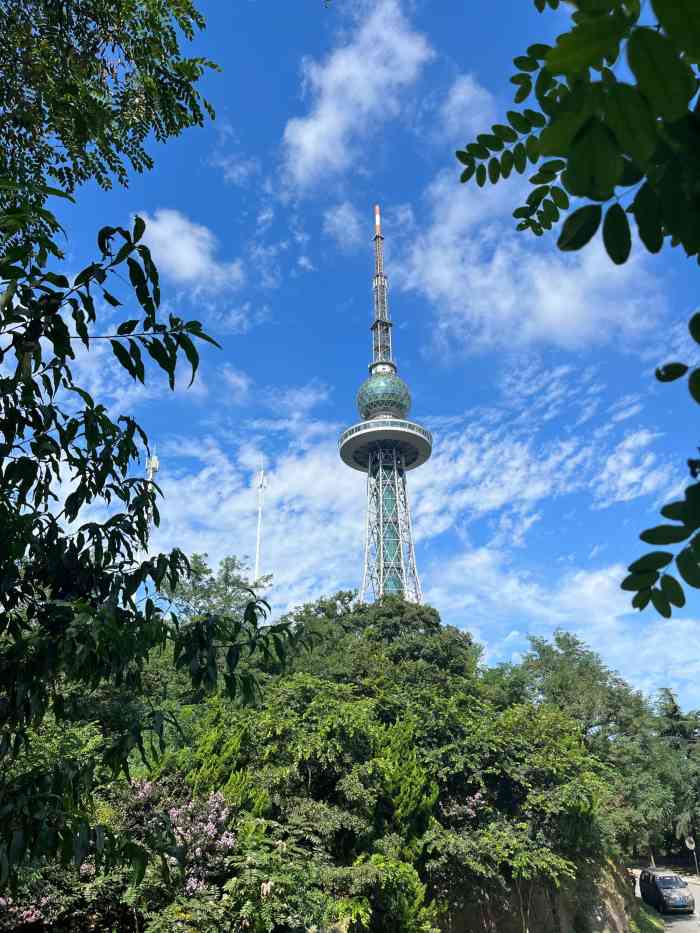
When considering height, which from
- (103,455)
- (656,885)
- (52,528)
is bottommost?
(656,885)

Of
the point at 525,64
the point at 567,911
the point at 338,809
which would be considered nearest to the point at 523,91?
the point at 525,64

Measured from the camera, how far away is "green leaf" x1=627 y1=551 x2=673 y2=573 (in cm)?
93

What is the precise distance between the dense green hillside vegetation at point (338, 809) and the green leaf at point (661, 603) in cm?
272

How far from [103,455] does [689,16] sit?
256cm

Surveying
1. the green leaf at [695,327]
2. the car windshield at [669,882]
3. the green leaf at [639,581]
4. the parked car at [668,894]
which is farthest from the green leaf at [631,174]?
the car windshield at [669,882]

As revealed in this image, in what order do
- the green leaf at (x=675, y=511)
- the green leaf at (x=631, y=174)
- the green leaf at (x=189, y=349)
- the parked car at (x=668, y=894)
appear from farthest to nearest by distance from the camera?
the parked car at (x=668, y=894) → the green leaf at (x=189, y=349) → the green leaf at (x=675, y=511) → the green leaf at (x=631, y=174)

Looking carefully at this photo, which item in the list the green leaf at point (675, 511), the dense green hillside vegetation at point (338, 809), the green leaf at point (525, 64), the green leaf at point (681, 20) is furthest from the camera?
the dense green hillside vegetation at point (338, 809)

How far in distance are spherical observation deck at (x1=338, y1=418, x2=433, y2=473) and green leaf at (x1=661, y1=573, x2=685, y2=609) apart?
47664 mm

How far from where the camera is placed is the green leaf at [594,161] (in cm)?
65

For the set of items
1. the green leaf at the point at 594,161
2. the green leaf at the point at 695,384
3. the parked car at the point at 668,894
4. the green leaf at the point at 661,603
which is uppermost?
the green leaf at the point at 594,161

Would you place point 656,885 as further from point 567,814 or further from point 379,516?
point 379,516

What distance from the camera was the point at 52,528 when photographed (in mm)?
2764

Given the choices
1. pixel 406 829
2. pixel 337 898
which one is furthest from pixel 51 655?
pixel 406 829

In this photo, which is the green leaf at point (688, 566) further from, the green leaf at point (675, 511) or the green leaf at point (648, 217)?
the green leaf at point (648, 217)
